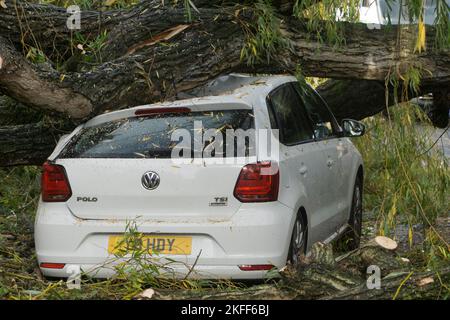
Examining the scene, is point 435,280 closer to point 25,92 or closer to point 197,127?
point 197,127

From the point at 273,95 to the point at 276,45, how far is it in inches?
48.4

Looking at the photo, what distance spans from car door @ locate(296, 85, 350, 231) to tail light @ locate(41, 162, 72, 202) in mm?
2265

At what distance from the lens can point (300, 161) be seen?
682cm

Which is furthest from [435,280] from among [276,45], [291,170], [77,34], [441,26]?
[77,34]

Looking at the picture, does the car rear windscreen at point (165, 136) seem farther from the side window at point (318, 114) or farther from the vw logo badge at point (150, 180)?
the side window at point (318, 114)

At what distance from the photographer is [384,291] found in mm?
5598

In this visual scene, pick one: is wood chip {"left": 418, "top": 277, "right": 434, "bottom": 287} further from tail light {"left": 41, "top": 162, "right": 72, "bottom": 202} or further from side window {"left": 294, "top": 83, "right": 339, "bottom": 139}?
tail light {"left": 41, "top": 162, "right": 72, "bottom": 202}

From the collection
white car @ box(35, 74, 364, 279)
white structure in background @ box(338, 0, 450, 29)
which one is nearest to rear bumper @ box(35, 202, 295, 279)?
white car @ box(35, 74, 364, 279)

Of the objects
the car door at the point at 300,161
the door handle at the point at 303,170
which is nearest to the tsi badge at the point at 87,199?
the car door at the point at 300,161

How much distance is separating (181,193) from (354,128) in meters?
2.90

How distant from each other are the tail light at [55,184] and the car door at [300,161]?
157 cm

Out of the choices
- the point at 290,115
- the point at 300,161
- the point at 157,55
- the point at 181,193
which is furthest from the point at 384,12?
the point at 181,193

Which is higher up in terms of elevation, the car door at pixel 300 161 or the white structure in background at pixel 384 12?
the white structure in background at pixel 384 12

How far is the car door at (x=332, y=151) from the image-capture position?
7.74 metres
